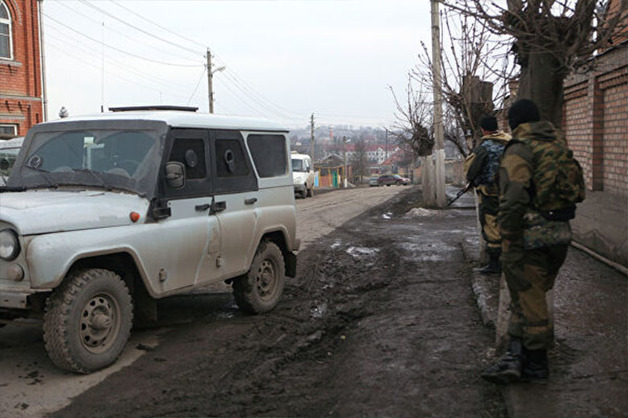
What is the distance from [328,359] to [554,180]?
2692 mm

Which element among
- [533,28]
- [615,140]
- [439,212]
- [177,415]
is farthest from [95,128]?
[439,212]

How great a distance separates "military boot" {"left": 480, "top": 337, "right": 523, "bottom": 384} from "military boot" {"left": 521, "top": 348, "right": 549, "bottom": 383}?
2.3 inches

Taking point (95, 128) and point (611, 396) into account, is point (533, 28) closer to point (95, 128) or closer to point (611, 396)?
point (611, 396)

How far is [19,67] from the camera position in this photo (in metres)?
22.9

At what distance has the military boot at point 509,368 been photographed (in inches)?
168

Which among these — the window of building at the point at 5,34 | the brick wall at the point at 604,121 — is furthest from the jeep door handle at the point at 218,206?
the window of building at the point at 5,34

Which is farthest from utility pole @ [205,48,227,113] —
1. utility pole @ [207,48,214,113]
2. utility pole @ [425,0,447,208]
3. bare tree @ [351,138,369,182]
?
bare tree @ [351,138,369,182]

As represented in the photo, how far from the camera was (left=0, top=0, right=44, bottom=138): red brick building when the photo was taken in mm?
22375

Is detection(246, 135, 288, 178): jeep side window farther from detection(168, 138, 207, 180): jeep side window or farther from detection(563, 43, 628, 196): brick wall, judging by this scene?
detection(563, 43, 628, 196): brick wall

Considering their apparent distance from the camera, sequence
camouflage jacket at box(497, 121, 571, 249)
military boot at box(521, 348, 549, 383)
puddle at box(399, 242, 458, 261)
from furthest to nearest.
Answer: puddle at box(399, 242, 458, 261), military boot at box(521, 348, 549, 383), camouflage jacket at box(497, 121, 571, 249)

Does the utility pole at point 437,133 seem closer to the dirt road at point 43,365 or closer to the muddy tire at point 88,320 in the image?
the dirt road at point 43,365

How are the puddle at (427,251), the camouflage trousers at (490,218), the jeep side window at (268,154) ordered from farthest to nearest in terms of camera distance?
the puddle at (427,251) < the camouflage trousers at (490,218) < the jeep side window at (268,154)

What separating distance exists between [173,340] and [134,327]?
594 mm

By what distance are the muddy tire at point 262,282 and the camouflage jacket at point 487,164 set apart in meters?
2.49
